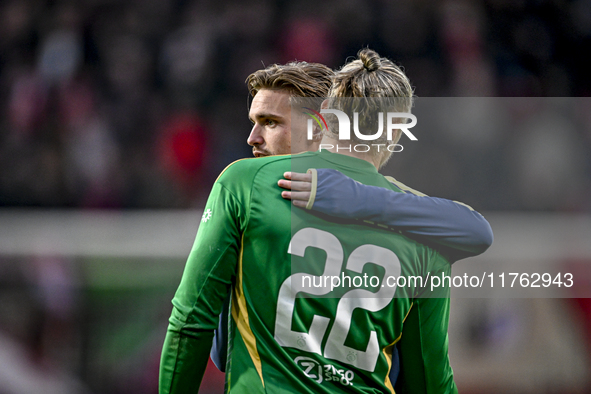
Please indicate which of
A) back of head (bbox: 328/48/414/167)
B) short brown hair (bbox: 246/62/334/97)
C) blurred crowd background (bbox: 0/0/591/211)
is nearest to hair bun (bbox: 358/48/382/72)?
back of head (bbox: 328/48/414/167)

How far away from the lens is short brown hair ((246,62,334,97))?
2.01 metres

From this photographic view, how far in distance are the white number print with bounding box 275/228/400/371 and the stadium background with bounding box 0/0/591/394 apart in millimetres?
1985

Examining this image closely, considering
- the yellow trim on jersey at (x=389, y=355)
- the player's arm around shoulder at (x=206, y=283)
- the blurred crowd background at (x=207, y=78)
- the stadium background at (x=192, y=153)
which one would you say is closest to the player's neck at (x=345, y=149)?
the player's arm around shoulder at (x=206, y=283)

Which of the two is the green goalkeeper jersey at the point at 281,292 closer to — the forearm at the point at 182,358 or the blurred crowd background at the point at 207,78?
the forearm at the point at 182,358

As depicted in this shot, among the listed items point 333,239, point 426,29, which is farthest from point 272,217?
point 426,29

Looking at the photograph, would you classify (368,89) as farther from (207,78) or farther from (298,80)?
(207,78)

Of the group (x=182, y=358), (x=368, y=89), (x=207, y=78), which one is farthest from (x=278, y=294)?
(x=207, y=78)

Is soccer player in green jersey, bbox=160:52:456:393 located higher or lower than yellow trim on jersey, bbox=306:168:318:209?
lower

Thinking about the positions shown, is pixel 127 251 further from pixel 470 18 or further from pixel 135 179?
pixel 470 18

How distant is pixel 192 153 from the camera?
4539 mm

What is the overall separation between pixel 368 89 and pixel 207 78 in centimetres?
374

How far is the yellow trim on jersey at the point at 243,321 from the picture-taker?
1.22 m

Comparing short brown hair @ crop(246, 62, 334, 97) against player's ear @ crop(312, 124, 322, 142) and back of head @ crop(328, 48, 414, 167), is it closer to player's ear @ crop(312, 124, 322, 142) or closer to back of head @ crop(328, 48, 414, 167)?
player's ear @ crop(312, 124, 322, 142)

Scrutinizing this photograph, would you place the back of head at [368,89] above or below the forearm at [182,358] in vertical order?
above
